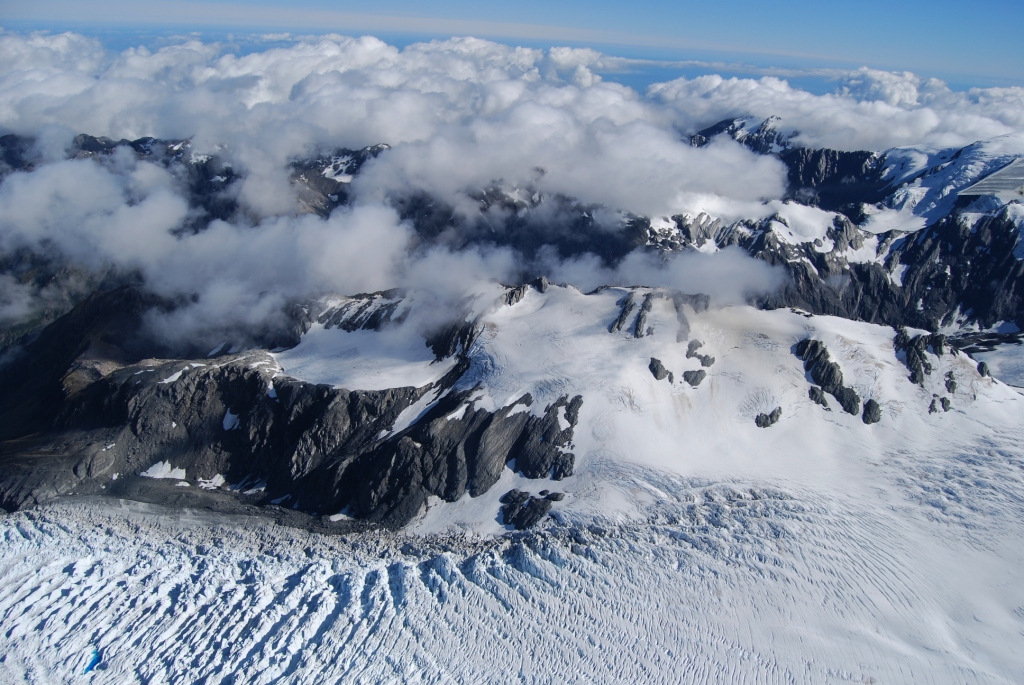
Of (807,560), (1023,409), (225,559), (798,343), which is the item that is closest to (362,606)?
(225,559)

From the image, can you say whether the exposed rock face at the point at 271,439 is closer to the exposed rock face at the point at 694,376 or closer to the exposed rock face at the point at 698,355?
the exposed rock face at the point at 694,376

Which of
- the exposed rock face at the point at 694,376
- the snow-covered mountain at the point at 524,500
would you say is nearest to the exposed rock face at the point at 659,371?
the snow-covered mountain at the point at 524,500

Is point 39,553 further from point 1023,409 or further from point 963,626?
point 1023,409

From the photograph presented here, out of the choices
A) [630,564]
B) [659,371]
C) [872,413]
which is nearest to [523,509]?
[630,564]

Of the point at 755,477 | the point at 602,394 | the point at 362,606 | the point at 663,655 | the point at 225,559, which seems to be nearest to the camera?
the point at 663,655

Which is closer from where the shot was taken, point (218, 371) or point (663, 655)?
point (663, 655)

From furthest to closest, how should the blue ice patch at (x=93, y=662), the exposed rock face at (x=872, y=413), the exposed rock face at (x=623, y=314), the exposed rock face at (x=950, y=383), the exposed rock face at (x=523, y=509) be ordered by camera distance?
the exposed rock face at (x=623, y=314)
the exposed rock face at (x=950, y=383)
the exposed rock face at (x=872, y=413)
the exposed rock face at (x=523, y=509)
the blue ice patch at (x=93, y=662)
